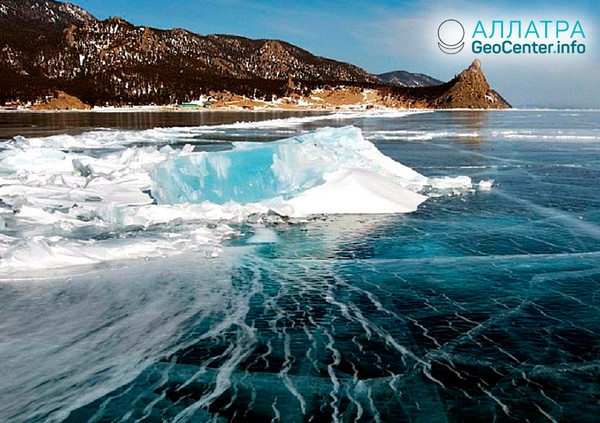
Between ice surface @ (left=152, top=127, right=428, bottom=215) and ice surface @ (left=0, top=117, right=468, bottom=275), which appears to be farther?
ice surface @ (left=152, top=127, right=428, bottom=215)

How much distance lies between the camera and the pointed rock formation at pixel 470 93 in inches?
5891

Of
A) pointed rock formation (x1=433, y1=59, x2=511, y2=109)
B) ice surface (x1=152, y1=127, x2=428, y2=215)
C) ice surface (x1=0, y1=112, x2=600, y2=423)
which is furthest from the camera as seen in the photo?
pointed rock formation (x1=433, y1=59, x2=511, y2=109)

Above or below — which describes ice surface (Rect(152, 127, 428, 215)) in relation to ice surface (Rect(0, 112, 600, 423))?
above

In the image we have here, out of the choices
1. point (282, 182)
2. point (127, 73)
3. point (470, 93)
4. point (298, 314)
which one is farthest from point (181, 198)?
point (470, 93)

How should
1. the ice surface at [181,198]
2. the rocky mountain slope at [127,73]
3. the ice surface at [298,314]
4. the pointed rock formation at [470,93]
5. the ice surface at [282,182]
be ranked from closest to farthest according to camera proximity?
the ice surface at [298,314]
the ice surface at [181,198]
the ice surface at [282,182]
the rocky mountain slope at [127,73]
the pointed rock formation at [470,93]

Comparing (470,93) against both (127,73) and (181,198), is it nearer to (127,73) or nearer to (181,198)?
(127,73)

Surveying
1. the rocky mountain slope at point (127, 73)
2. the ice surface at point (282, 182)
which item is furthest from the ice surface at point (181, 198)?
the rocky mountain slope at point (127, 73)

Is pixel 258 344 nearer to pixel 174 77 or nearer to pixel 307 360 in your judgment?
→ pixel 307 360

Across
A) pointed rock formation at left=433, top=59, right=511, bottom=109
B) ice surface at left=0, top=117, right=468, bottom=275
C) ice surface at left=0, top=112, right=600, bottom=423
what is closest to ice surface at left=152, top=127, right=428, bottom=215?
ice surface at left=0, top=117, right=468, bottom=275

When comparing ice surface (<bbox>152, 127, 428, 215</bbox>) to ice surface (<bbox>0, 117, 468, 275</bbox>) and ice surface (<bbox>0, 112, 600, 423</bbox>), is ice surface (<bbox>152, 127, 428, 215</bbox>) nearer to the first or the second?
ice surface (<bbox>0, 117, 468, 275</bbox>)

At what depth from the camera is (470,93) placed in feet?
510

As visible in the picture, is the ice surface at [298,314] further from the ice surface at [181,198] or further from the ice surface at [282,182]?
the ice surface at [282,182]

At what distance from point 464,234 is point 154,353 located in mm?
5740

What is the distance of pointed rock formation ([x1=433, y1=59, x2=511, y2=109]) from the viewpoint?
14962 cm
